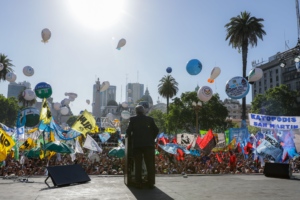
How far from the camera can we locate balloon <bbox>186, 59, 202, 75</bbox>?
1883cm

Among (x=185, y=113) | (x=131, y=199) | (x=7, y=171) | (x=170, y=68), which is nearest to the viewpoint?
(x=131, y=199)

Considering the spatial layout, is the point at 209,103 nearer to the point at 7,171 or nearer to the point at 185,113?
the point at 185,113

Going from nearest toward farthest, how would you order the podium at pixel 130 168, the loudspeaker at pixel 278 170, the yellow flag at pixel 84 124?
1. the podium at pixel 130 168
2. the loudspeaker at pixel 278 170
3. the yellow flag at pixel 84 124

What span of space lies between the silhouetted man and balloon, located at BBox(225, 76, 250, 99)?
12984 millimetres

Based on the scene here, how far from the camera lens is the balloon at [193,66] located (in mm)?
18828

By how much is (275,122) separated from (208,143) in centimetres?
473

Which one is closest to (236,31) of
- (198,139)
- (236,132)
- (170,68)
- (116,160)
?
(170,68)

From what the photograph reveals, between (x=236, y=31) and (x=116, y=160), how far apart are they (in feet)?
86.0

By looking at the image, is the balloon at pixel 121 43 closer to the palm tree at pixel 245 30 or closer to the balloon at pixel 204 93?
the balloon at pixel 204 93

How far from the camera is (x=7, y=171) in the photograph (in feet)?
47.5

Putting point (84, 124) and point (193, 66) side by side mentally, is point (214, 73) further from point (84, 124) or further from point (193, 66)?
point (84, 124)

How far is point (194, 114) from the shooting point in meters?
61.1

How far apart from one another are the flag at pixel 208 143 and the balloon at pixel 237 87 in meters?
2.93

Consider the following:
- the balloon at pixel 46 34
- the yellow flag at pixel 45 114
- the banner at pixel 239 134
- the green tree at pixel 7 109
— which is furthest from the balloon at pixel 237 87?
the green tree at pixel 7 109
